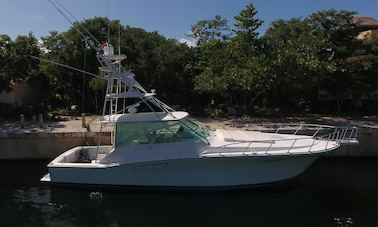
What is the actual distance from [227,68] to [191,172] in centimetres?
1298

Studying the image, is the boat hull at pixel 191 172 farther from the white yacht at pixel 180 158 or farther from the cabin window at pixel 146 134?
the cabin window at pixel 146 134

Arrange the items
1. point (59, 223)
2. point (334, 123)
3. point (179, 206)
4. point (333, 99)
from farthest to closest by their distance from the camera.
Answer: point (333, 99) < point (334, 123) < point (179, 206) < point (59, 223)

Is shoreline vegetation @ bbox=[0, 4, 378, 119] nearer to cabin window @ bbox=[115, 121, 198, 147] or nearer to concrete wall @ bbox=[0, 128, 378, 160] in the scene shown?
concrete wall @ bbox=[0, 128, 378, 160]

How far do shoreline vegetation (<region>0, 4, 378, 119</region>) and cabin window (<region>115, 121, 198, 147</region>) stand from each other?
429 inches

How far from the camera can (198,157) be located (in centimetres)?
1347

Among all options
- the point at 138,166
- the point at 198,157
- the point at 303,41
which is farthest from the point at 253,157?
the point at 303,41

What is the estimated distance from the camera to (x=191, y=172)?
13.9 meters

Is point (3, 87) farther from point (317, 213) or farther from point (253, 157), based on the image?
point (317, 213)

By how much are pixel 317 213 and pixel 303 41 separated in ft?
50.8

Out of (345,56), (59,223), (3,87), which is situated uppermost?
(345,56)

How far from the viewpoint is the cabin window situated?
14031 mm

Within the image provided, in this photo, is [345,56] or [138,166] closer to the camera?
[138,166]

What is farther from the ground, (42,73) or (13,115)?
(42,73)

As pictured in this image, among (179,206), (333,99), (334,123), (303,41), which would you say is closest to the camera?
(179,206)
